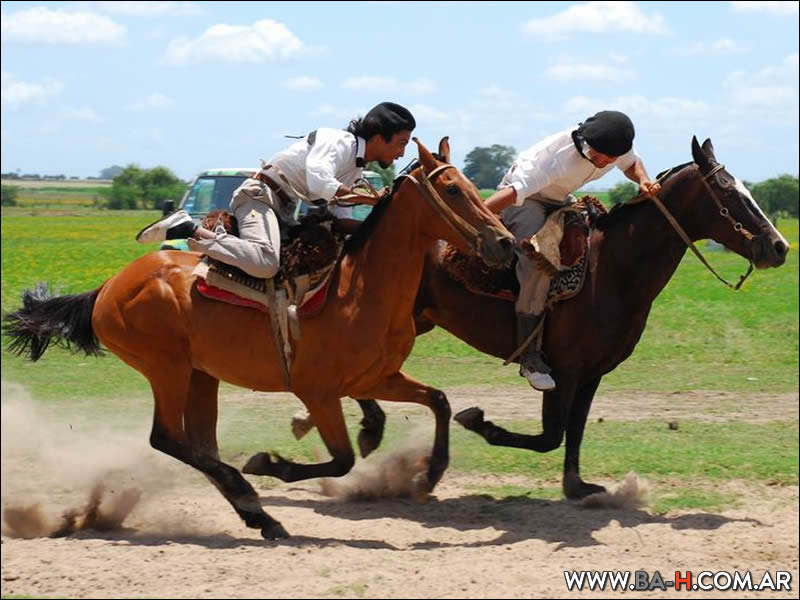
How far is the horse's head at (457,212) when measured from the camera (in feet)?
22.9

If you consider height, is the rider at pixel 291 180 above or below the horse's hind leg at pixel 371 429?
above

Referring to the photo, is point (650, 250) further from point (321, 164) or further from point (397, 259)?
point (321, 164)

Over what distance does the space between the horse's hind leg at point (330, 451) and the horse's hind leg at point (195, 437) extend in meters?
0.18

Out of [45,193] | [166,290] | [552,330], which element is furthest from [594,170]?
[45,193]

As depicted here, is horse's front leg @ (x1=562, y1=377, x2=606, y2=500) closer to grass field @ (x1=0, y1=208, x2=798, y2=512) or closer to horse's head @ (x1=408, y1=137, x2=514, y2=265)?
grass field @ (x1=0, y1=208, x2=798, y2=512)

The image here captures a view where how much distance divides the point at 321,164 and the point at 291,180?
0.48 metres

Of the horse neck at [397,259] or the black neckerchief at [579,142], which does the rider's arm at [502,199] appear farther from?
the horse neck at [397,259]

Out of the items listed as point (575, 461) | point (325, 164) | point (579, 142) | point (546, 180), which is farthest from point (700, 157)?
point (325, 164)

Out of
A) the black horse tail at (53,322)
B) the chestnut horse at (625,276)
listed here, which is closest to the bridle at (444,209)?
the chestnut horse at (625,276)

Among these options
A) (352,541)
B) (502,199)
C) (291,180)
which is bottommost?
(352,541)

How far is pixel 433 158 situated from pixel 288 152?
1002 mm

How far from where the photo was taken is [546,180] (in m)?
8.19

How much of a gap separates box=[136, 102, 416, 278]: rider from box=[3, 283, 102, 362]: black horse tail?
3.09 ft

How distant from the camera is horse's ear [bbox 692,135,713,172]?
27.4 ft
